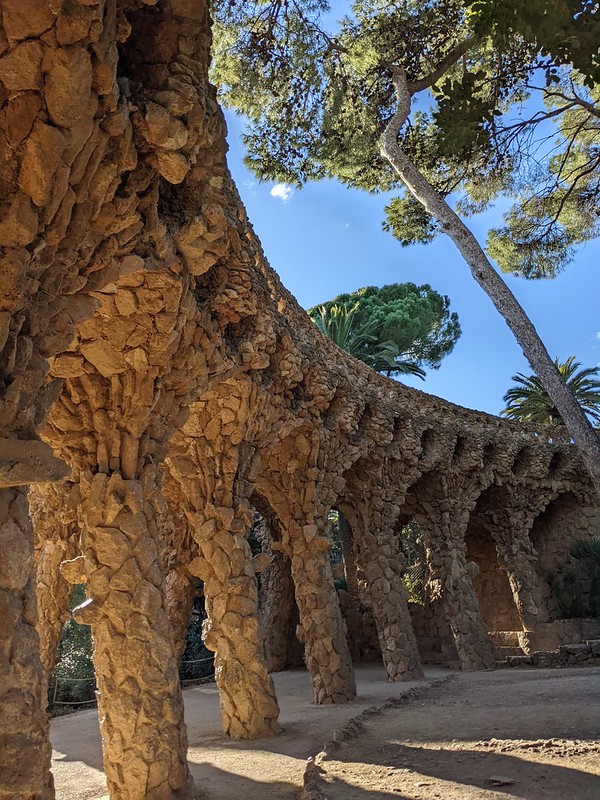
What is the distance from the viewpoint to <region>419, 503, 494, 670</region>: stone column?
40.7 ft

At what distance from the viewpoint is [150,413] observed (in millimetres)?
5770

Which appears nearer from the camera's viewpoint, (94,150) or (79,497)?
(94,150)

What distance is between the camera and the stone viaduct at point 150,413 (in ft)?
9.57

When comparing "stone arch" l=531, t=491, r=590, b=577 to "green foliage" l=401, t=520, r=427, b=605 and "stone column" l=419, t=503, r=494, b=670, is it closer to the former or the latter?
"green foliage" l=401, t=520, r=427, b=605

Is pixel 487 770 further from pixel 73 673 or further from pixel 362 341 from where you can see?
pixel 362 341

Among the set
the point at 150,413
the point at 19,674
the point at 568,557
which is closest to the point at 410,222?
the point at 150,413

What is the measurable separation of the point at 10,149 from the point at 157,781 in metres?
4.56

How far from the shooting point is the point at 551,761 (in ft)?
14.4

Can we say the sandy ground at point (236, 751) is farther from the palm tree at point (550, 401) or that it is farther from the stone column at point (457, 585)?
the palm tree at point (550, 401)

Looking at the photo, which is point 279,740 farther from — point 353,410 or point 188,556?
point 188,556

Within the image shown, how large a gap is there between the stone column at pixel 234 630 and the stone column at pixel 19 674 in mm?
4535

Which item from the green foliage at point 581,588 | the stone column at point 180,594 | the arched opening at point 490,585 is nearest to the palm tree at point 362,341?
the arched opening at point 490,585

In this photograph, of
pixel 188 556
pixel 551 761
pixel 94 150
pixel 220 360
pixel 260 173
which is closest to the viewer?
pixel 94 150

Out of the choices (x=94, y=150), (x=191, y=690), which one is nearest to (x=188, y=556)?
(x=191, y=690)
